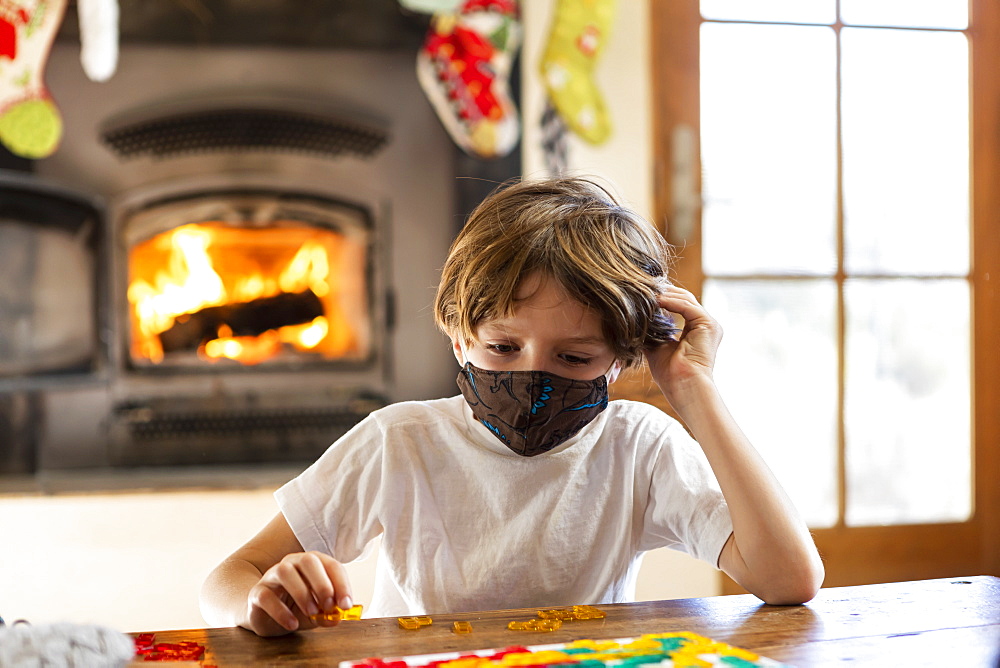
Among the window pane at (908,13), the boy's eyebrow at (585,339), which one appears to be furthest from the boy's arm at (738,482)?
the window pane at (908,13)

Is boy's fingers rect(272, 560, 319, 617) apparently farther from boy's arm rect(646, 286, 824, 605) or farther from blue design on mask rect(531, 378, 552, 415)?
boy's arm rect(646, 286, 824, 605)

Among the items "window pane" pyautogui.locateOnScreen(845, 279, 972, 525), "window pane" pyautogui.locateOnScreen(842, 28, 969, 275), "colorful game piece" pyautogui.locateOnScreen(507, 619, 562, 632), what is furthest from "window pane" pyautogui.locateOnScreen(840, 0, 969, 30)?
"colorful game piece" pyautogui.locateOnScreen(507, 619, 562, 632)

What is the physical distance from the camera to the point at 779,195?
2.46 m

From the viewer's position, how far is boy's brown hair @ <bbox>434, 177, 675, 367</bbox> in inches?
36.1

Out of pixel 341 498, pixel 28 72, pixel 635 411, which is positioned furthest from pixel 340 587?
pixel 28 72

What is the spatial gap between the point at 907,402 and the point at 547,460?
1869 millimetres

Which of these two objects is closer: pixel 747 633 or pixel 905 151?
pixel 747 633

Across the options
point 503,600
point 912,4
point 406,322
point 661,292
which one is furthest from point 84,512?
point 912,4

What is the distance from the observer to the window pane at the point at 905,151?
249cm

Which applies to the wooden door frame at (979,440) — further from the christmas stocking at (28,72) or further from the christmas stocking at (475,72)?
the christmas stocking at (28,72)

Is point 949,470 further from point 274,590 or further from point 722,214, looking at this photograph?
point 274,590

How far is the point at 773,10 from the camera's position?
8.00 ft

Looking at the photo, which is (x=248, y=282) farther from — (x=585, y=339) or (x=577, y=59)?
(x=585, y=339)

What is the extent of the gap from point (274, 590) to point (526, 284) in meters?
0.39
